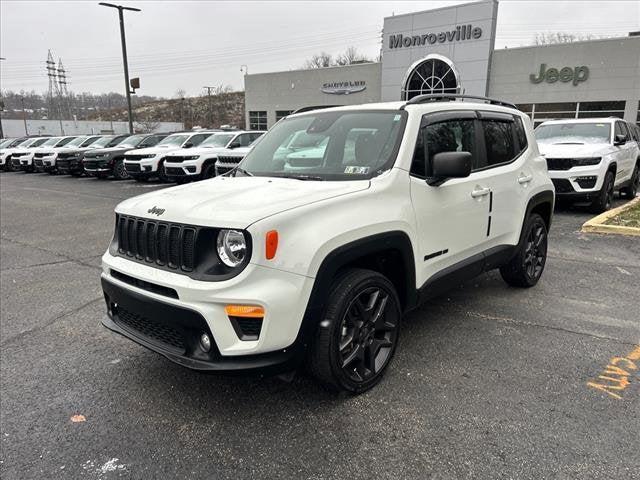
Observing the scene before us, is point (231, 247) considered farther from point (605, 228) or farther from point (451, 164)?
point (605, 228)

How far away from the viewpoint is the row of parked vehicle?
1441cm

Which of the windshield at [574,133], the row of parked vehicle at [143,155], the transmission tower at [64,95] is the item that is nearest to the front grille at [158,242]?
the windshield at [574,133]

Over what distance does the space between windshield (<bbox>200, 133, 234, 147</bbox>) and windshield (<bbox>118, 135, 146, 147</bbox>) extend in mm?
4567

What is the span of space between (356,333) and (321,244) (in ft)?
2.38

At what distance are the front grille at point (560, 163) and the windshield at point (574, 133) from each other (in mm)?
1044

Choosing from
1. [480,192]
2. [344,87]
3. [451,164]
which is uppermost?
[344,87]

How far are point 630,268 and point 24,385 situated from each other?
6.31 meters

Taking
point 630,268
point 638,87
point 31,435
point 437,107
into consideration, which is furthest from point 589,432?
point 638,87

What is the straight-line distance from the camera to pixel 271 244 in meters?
2.44

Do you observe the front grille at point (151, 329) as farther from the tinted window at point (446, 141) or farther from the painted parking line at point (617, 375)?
the painted parking line at point (617, 375)

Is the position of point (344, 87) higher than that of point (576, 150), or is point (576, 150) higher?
point (344, 87)

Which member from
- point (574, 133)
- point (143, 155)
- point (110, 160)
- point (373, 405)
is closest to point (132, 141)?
point (110, 160)

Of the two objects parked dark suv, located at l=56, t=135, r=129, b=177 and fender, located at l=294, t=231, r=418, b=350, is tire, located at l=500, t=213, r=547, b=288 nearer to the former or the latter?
fender, located at l=294, t=231, r=418, b=350

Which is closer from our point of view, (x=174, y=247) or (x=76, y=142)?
(x=174, y=247)
